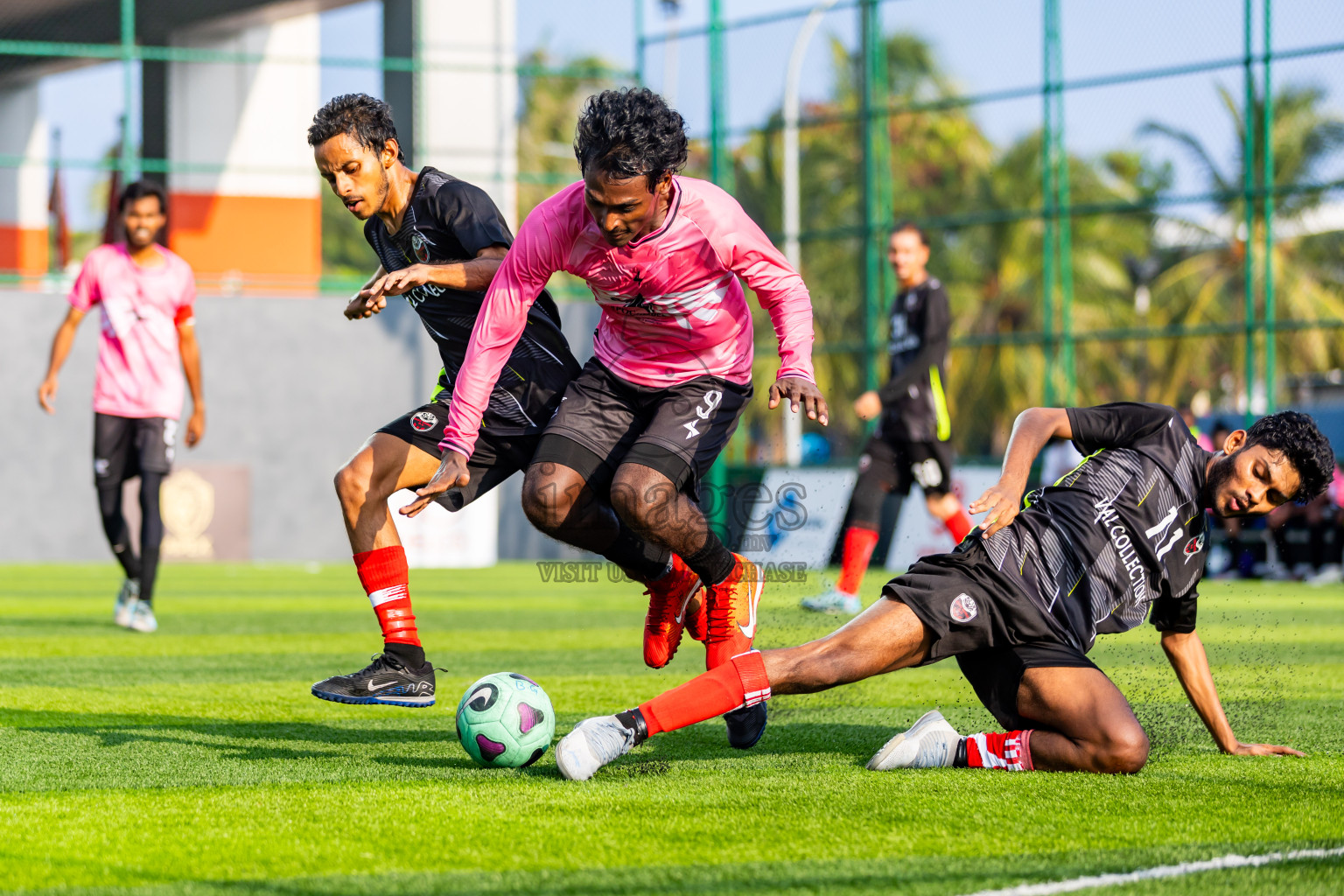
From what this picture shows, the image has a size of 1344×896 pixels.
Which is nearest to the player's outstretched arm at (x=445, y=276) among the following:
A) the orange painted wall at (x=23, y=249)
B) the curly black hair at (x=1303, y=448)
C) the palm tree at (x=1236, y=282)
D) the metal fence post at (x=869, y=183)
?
the curly black hair at (x=1303, y=448)

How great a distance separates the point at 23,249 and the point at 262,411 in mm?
4086

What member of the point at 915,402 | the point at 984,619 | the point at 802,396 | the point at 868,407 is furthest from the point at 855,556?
the point at 802,396

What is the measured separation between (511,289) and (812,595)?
5.00m

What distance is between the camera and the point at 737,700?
4.05 meters

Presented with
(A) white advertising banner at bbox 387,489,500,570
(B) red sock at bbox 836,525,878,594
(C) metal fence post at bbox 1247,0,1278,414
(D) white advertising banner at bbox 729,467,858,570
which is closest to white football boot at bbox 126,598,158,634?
(B) red sock at bbox 836,525,878,594

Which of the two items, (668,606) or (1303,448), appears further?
(668,606)

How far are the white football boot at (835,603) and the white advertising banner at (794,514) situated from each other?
17.9 feet

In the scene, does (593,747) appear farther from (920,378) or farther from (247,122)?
(247,122)

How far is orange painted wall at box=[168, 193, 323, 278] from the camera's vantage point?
20.1 metres

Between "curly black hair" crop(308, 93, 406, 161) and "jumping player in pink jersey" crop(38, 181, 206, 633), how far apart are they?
3801mm

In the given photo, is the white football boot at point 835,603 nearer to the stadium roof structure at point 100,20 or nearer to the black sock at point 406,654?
the black sock at point 406,654

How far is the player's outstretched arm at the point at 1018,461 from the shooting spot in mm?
3994

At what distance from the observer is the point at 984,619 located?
14.2ft

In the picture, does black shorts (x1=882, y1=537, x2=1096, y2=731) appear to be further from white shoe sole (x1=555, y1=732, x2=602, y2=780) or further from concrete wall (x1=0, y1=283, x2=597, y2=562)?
concrete wall (x1=0, y1=283, x2=597, y2=562)
